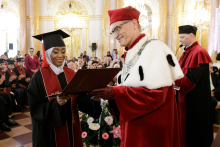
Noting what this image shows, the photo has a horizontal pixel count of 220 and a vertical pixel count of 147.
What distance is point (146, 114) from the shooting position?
1535 millimetres

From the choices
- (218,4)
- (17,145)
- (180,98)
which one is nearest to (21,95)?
(17,145)

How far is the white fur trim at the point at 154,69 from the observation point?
1.41 metres

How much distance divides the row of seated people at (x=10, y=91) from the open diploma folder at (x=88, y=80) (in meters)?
3.72

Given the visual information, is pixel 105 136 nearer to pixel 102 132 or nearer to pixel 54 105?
pixel 102 132

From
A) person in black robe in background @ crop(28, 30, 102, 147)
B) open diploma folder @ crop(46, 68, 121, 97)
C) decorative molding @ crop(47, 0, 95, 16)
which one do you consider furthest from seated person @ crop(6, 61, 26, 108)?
decorative molding @ crop(47, 0, 95, 16)

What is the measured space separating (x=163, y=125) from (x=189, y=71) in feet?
4.89

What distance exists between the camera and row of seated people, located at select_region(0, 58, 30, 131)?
4.51 metres

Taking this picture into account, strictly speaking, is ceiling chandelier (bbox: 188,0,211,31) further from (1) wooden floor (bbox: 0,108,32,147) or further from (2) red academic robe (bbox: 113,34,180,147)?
(2) red academic robe (bbox: 113,34,180,147)

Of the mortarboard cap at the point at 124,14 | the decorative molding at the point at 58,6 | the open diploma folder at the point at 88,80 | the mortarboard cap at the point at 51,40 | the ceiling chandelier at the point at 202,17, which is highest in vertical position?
the decorative molding at the point at 58,6

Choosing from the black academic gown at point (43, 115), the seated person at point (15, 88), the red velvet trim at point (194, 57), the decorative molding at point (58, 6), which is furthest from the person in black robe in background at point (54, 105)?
the decorative molding at point (58, 6)

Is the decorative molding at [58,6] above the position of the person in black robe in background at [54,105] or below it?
above

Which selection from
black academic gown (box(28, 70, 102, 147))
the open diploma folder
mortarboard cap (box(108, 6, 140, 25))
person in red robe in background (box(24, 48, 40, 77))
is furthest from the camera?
person in red robe in background (box(24, 48, 40, 77))

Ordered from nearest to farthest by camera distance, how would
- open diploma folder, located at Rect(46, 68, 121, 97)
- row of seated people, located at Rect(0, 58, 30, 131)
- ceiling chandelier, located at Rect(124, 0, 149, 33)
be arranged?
open diploma folder, located at Rect(46, 68, 121, 97)
row of seated people, located at Rect(0, 58, 30, 131)
ceiling chandelier, located at Rect(124, 0, 149, 33)

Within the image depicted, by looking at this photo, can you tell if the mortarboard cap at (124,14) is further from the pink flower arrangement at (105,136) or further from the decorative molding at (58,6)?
the decorative molding at (58,6)
